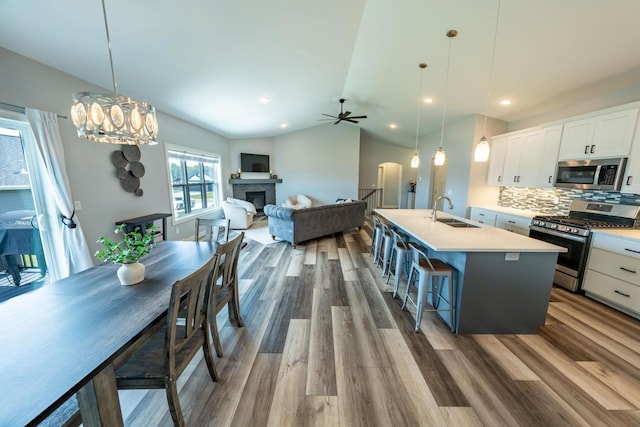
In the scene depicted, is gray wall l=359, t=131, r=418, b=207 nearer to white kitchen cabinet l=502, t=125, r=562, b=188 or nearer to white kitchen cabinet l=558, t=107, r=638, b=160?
white kitchen cabinet l=502, t=125, r=562, b=188

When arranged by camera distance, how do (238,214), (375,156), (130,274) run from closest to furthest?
(130,274)
(238,214)
(375,156)

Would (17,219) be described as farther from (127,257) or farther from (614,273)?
(614,273)

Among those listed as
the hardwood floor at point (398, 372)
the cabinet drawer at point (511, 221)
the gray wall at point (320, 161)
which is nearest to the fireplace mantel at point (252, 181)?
the gray wall at point (320, 161)

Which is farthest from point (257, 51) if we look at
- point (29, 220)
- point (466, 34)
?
point (29, 220)

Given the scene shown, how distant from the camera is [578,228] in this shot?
288 centimetres

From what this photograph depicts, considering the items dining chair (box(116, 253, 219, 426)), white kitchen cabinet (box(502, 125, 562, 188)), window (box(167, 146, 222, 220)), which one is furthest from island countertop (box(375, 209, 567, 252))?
window (box(167, 146, 222, 220))

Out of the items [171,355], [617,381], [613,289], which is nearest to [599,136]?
[613,289]

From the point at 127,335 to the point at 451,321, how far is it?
8.53ft

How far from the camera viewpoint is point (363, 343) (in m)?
2.17

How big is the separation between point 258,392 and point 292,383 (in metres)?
0.25

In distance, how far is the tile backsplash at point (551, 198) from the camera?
121 inches

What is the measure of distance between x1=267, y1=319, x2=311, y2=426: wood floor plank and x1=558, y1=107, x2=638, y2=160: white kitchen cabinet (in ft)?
13.9

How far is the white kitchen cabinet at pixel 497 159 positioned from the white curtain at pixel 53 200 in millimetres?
6735

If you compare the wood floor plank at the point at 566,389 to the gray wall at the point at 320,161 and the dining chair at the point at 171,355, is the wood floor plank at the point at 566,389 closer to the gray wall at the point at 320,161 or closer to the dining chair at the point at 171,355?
the dining chair at the point at 171,355
